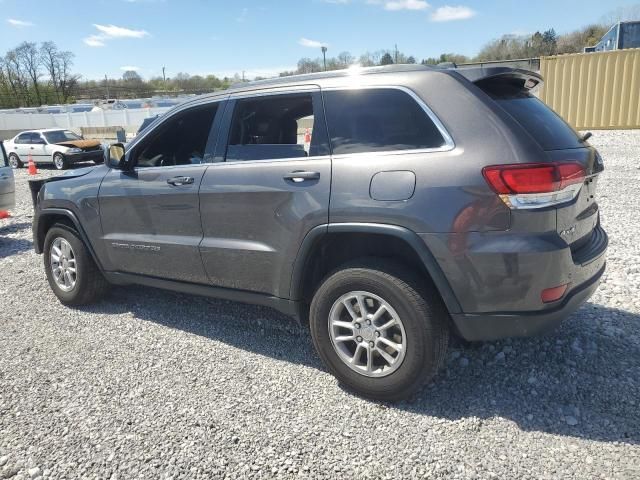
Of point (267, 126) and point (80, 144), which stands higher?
point (267, 126)

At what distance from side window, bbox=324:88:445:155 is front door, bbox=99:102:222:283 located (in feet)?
3.39

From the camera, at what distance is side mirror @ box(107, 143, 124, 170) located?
3949mm

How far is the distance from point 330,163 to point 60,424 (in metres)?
2.15

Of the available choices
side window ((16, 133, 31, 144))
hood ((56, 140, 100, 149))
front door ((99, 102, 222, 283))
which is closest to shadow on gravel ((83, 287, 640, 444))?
front door ((99, 102, 222, 283))

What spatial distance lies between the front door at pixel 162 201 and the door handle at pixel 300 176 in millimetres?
791

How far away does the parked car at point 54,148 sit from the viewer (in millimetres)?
18562

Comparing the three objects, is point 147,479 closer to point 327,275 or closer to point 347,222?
point 327,275

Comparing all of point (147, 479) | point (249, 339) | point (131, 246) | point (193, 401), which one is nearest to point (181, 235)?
point (131, 246)

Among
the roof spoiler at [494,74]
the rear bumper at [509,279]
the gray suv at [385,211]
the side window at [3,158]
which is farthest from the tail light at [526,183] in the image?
the side window at [3,158]

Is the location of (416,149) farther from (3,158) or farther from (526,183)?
(3,158)

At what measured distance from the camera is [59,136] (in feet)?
64.0

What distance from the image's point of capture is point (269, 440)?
8.71 feet

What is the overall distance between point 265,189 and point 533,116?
5.25 feet

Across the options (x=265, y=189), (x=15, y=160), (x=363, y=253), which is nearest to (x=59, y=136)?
(x=15, y=160)
